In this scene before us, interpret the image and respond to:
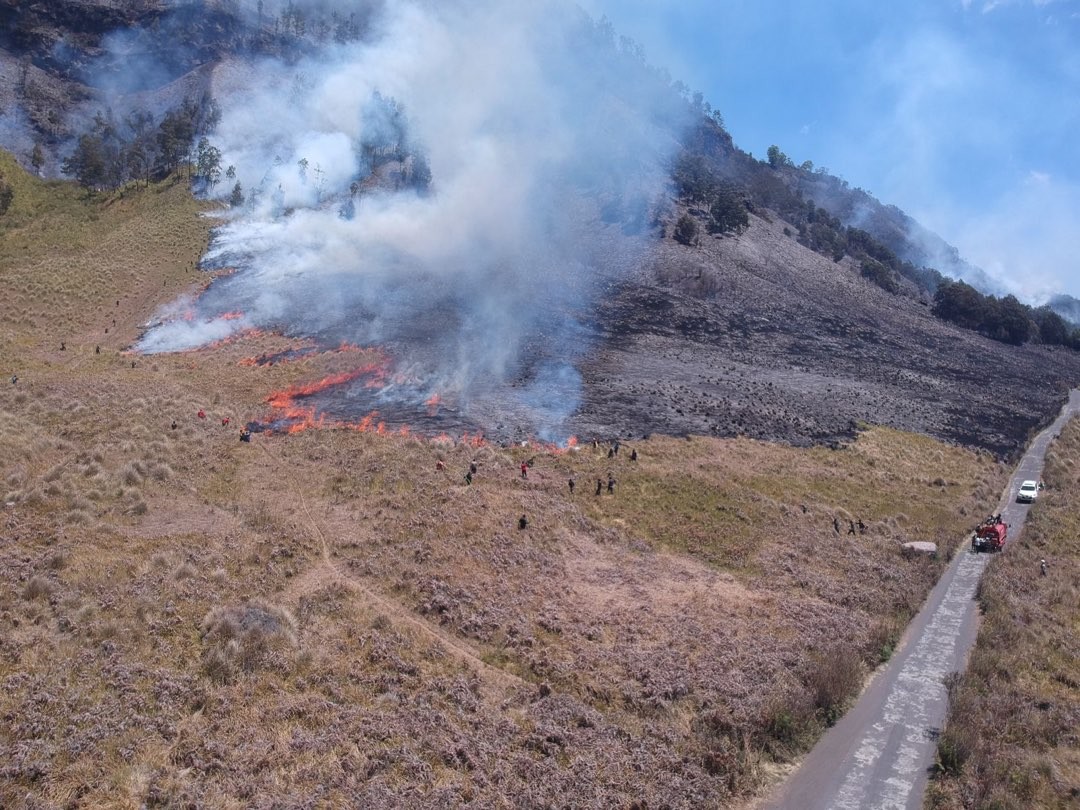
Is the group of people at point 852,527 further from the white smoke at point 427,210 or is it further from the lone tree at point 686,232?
the lone tree at point 686,232

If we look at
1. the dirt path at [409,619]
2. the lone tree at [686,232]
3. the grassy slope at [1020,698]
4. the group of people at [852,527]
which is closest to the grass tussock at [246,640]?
the dirt path at [409,619]

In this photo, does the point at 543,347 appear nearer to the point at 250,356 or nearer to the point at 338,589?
the point at 250,356

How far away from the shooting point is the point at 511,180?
10506 centimetres

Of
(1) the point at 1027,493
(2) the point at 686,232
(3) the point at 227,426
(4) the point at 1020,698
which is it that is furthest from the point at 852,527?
(2) the point at 686,232

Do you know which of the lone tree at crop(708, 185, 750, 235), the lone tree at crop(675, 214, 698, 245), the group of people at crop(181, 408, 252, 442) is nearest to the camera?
the group of people at crop(181, 408, 252, 442)

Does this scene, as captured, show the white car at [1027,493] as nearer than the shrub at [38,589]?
No

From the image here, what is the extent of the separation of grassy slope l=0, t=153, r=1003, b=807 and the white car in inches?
219

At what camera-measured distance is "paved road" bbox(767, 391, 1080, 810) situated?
1562 centimetres

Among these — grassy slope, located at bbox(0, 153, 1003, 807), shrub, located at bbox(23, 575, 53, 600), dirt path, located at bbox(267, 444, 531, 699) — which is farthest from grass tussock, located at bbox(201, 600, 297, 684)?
shrub, located at bbox(23, 575, 53, 600)

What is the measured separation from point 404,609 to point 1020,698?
1972cm

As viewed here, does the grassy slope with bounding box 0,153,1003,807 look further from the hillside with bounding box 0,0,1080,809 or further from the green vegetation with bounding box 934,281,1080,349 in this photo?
the green vegetation with bounding box 934,281,1080,349

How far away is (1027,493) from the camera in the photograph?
4375 centimetres

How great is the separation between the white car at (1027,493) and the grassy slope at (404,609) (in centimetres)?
556

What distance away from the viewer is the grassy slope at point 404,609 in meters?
14.6
